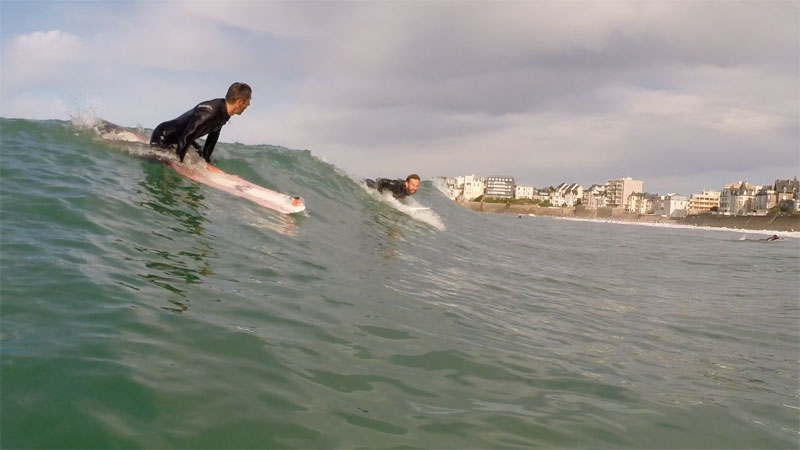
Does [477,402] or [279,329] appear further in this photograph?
[279,329]

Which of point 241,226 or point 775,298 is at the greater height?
point 241,226

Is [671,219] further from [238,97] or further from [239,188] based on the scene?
[238,97]

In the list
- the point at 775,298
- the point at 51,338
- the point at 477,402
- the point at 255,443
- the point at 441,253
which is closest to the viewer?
the point at 255,443

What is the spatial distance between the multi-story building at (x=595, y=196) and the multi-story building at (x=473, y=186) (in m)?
34.8

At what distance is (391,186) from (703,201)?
170 m

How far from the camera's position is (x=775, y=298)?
10023 mm

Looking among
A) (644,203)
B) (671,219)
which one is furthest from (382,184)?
(644,203)

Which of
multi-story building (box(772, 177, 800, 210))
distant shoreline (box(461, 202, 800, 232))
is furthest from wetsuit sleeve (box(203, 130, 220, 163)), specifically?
multi-story building (box(772, 177, 800, 210))

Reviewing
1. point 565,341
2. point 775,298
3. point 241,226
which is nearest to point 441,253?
point 241,226

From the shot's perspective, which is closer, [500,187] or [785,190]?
[785,190]

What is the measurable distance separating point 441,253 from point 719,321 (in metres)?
5.25

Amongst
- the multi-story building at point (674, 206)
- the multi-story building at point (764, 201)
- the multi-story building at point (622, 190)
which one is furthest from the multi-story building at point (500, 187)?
the multi-story building at point (764, 201)

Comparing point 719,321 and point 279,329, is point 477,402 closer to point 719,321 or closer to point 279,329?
point 279,329

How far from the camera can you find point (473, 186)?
18612cm
